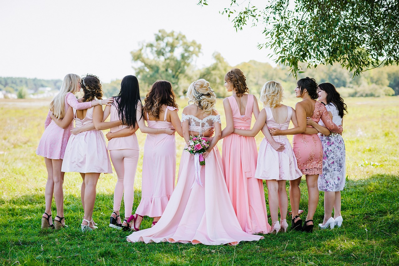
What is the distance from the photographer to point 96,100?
20.5 feet

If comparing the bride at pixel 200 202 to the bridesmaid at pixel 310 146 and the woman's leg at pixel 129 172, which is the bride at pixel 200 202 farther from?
the bridesmaid at pixel 310 146

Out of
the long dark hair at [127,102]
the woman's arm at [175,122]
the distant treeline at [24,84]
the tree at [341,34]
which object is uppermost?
the distant treeline at [24,84]

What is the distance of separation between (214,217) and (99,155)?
2.18 m

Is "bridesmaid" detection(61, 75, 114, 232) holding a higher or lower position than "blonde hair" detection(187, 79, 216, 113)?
lower

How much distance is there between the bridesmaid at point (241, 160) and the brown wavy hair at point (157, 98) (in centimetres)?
95

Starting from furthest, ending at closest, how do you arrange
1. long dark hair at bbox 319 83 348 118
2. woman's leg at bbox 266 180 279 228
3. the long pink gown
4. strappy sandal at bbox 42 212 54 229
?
strappy sandal at bbox 42 212 54 229
long dark hair at bbox 319 83 348 118
woman's leg at bbox 266 180 279 228
the long pink gown

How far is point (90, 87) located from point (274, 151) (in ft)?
10.6

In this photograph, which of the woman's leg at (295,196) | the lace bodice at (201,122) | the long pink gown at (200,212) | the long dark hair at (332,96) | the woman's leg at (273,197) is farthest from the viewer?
the long dark hair at (332,96)

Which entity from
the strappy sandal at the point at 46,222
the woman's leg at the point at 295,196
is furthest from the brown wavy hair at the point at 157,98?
the strappy sandal at the point at 46,222

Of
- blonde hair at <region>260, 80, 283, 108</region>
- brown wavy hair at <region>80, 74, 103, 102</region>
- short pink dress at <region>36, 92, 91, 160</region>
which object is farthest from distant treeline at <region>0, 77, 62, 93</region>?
blonde hair at <region>260, 80, 283, 108</region>

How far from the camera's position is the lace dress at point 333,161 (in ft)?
21.1

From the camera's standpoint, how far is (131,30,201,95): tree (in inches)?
2096

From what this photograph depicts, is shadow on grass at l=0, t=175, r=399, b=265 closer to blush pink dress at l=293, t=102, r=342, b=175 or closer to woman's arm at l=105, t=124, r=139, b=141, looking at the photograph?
blush pink dress at l=293, t=102, r=342, b=175

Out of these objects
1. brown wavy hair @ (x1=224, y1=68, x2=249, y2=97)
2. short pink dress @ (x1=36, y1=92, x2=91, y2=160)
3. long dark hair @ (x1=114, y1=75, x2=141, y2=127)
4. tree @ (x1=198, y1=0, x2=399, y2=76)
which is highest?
tree @ (x1=198, y1=0, x2=399, y2=76)
